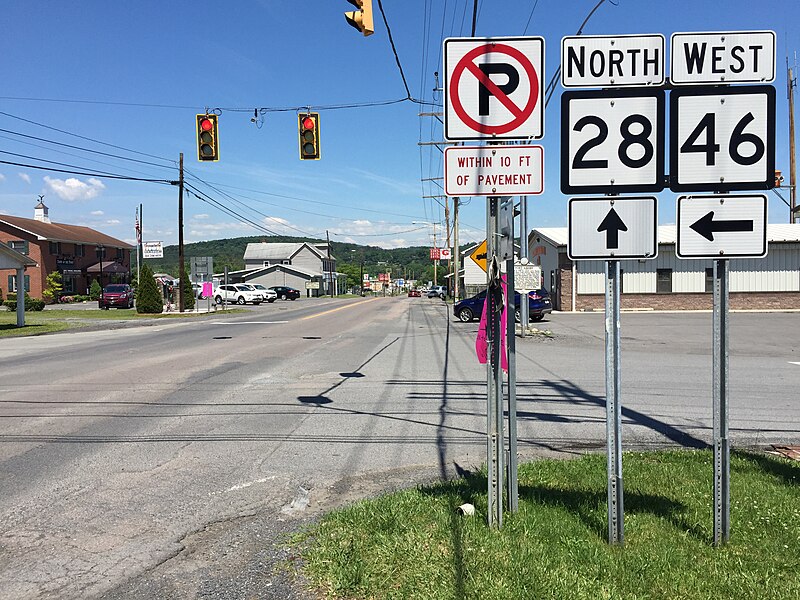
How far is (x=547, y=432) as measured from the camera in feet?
24.9

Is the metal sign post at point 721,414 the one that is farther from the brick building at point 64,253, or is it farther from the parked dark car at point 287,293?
the parked dark car at point 287,293

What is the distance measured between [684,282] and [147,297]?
97.9ft

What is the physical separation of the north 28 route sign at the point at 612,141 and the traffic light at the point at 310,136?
13310mm

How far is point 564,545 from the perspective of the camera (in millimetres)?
3961

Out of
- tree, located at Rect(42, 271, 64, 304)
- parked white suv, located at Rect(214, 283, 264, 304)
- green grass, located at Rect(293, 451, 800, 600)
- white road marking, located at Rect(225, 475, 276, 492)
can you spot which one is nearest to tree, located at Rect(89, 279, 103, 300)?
tree, located at Rect(42, 271, 64, 304)

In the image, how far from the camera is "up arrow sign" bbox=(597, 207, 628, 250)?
4.00 m

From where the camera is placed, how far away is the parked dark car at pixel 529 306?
2673cm

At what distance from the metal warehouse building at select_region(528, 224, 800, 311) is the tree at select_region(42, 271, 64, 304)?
1763 inches

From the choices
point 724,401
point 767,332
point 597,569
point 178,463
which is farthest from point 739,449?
point 767,332

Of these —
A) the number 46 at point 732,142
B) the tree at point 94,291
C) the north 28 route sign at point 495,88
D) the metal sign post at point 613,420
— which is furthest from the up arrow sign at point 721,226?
the tree at point 94,291

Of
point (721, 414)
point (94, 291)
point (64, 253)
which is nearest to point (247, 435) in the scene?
point (721, 414)

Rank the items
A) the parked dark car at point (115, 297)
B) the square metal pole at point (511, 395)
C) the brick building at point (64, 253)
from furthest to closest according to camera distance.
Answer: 1. the brick building at point (64, 253)
2. the parked dark car at point (115, 297)
3. the square metal pole at point (511, 395)

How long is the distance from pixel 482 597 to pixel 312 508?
2049 mm

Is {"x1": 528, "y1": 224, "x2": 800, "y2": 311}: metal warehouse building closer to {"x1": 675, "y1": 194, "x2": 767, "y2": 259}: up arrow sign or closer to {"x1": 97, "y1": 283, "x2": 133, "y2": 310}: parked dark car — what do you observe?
{"x1": 97, "y1": 283, "x2": 133, "y2": 310}: parked dark car
